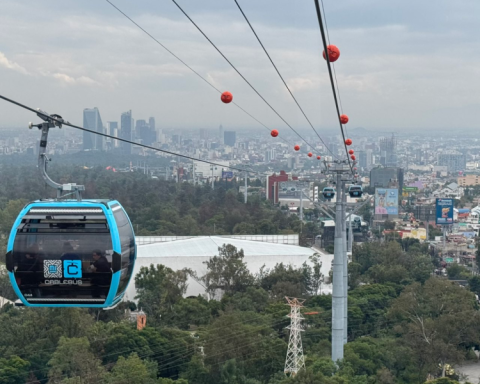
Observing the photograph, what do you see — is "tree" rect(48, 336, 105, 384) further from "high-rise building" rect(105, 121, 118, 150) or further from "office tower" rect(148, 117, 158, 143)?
"office tower" rect(148, 117, 158, 143)

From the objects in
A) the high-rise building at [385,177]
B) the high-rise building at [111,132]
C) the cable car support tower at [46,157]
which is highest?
the high-rise building at [111,132]

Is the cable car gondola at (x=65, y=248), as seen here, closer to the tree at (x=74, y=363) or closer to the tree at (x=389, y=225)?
the tree at (x=74, y=363)

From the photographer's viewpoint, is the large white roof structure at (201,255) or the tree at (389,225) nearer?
the large white roof structure at (201,255)

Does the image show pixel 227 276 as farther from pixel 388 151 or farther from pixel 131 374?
pixel 388 151

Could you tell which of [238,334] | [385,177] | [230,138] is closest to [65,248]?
[238,334]

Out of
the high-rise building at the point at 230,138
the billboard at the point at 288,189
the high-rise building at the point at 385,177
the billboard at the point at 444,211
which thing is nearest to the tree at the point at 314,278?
the billboard at the point at 444,211

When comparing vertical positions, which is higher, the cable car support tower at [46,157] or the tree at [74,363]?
the cable car support tower at [46,157]

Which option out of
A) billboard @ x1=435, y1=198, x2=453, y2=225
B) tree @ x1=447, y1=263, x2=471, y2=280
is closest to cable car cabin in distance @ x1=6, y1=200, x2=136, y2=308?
tree @ x1=447, y1=263, x2=471, y2=280
